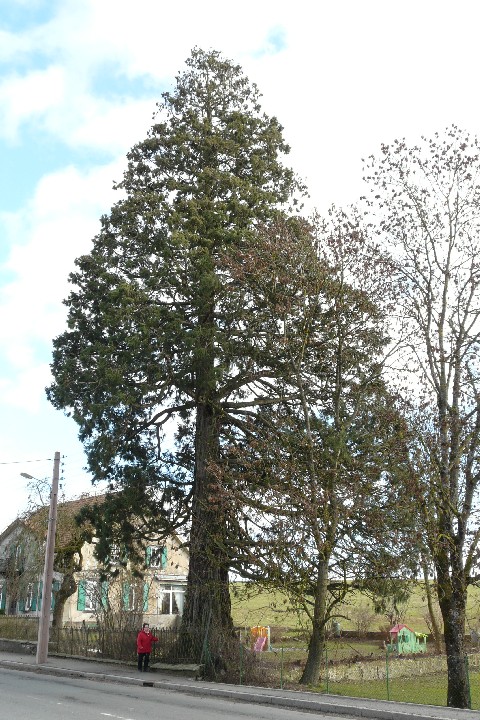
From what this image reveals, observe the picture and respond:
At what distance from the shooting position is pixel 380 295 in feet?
72.8

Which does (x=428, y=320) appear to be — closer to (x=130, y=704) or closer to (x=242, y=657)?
(x=242, y=657)

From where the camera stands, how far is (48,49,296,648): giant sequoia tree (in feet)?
79.2

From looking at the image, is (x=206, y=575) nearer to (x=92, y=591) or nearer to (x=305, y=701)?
(x=305, y=701)

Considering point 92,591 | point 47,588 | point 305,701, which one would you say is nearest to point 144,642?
point 47,588

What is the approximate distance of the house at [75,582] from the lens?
3478cm

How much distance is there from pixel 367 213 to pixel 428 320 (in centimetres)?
348

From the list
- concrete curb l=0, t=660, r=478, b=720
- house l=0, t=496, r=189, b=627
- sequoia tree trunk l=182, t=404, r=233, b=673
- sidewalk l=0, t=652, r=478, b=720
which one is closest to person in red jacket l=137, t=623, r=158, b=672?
Answer: sidewalk l=0, t=652, r=478, b=720

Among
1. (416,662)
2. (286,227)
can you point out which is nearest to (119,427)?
(286,227)

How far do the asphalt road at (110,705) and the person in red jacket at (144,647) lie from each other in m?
3.00

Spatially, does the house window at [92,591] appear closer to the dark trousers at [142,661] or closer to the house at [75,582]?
the house at [75,582]

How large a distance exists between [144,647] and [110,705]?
28.8 feet

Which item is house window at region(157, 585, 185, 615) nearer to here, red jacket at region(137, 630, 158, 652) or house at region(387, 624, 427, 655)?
house at region(387, 624, 427, 655)

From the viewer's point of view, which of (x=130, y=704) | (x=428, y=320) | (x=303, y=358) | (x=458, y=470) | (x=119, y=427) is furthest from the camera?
(x=119, y=427)

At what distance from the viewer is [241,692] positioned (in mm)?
A: 19344
